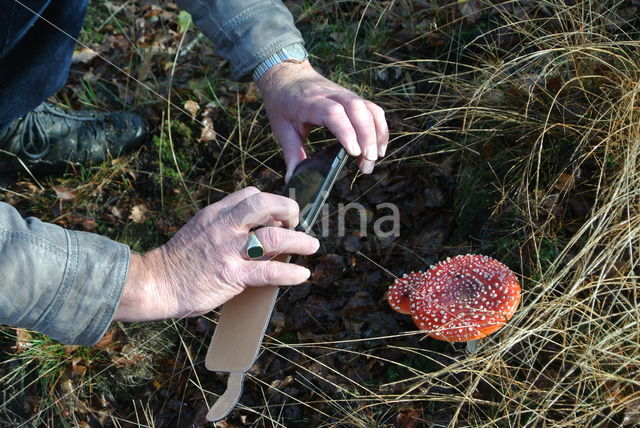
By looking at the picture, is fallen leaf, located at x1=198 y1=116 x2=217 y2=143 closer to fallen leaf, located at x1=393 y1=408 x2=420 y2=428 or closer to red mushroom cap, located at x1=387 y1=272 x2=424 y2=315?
red mushroom cap, located at x1=387 y1=272 x2=424 y2=315

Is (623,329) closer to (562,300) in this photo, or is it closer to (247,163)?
(562,300)

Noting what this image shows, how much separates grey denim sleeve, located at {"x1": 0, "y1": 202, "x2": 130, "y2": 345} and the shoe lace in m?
1.78

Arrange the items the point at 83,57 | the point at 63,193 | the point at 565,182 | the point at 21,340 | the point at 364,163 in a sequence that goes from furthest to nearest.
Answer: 1. the point at 83,57
2. the point at 63,193
3. the point at 21,340
4. the point at 565,182
5. the point at 364,163

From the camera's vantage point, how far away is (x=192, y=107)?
3.69m

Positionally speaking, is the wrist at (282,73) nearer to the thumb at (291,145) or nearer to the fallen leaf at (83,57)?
the thumb at (291,145)

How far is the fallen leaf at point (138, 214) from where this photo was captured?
334 cm

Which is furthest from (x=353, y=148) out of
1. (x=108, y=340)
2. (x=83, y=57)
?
(x=83, y=57)

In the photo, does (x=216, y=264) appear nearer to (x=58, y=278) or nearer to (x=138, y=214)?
(x=58, y=278)

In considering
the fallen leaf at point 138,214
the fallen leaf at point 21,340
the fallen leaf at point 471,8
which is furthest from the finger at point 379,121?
the fallen leaf at point 21,340

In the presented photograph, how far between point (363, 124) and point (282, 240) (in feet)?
1.68

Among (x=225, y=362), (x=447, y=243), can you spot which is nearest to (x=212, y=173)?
(x=447, y=243)

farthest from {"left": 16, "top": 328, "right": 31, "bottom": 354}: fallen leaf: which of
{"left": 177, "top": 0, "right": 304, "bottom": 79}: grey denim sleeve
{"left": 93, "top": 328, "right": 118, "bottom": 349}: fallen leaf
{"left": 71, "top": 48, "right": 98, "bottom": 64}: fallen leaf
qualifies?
{"left": 71, "top": 48, "right": 98, "bottom": 64}: fallen leaf

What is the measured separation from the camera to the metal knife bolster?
1878 millimetres

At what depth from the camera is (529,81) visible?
111 inches
